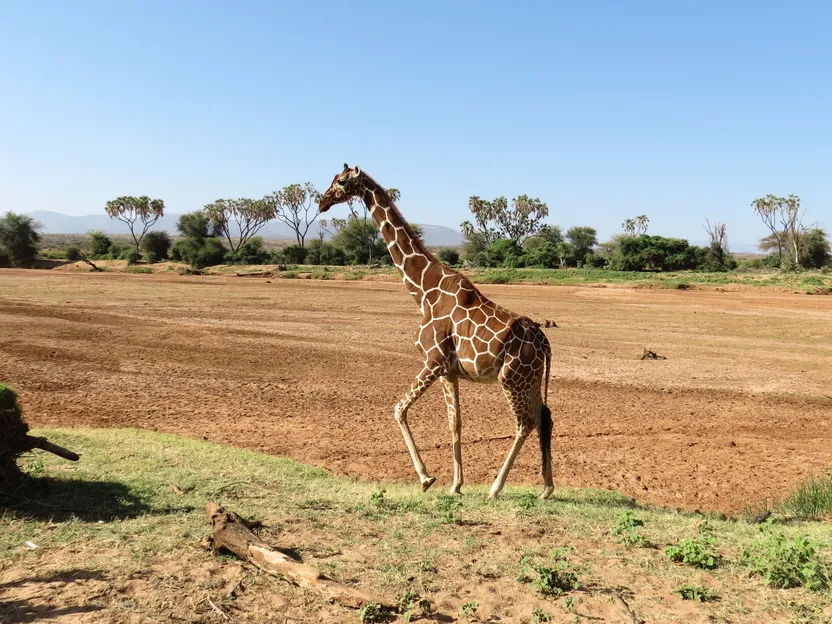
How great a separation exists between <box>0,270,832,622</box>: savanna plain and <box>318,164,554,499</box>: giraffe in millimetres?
634

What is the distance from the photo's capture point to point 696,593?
479 centimetres

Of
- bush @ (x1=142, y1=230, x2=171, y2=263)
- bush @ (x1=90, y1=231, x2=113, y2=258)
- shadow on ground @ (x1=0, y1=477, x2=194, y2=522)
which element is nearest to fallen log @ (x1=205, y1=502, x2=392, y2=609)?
shadow on ground @ (x1=0, y1=477, x2=194, y2=522)

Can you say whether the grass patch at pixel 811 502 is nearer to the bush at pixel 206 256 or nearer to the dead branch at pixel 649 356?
the dead branch at pixel 649 356

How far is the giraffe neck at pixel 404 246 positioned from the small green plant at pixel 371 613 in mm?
4638

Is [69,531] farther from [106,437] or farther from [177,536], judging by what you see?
[106,437]

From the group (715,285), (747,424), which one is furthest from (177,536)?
(715,285)

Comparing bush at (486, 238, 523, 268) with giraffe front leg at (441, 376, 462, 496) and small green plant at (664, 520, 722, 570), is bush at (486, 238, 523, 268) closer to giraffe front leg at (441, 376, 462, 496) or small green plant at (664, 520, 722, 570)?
giraffe front leg at (441, 376, 462, 496)

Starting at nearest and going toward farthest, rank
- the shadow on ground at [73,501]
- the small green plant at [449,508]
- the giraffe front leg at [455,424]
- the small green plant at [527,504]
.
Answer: the shadow on ground at [73,501]
the small green plant at [449,508]
the small green plant at [527,504]
the giraffe front leg at [455,424]

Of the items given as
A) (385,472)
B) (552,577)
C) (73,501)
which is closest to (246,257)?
(385,472)

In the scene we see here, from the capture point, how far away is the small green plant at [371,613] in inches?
172

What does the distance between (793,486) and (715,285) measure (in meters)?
40.9

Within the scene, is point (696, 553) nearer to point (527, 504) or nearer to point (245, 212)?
point (527, 504)

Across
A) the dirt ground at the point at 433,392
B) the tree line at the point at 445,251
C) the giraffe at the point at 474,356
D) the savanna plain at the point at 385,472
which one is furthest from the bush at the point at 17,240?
the giraffe at the point at 474,356

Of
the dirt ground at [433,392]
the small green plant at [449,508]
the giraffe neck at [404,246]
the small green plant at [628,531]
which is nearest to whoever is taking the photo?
the small green plant at [628,531]
